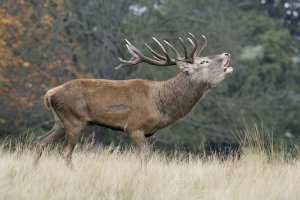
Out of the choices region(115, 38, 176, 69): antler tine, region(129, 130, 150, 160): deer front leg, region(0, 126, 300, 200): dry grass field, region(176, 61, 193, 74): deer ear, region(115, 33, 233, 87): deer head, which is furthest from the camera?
region(115, 38, 176, 69): antler tine

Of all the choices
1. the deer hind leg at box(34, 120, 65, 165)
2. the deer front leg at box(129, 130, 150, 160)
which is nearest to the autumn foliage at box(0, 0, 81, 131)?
the deer hind leg at box(34, 120, 65, 165)

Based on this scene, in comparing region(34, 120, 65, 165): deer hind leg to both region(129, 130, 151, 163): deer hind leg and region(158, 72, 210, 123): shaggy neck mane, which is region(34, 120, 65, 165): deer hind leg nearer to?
region(129, 130, 151, 163): deer hind leg

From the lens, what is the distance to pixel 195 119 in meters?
23.2

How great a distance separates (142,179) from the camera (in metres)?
7.59

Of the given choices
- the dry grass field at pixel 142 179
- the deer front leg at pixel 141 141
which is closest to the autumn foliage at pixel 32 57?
the deer front leg at pixel 141 141

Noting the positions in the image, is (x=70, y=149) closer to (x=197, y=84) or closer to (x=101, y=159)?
(x=101, y=159)

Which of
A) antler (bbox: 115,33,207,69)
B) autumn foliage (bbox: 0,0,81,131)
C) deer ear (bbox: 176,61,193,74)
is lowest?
autumn foliage (bbox: 0,0,81,131)

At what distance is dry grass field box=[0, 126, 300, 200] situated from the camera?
22.9ft

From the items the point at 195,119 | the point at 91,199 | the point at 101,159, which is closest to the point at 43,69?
the point at 195,119

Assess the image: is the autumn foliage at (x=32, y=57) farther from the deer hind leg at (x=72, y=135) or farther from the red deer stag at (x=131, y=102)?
the deer hind leg at (x=72, y=135)

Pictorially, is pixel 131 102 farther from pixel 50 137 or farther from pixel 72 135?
pixel 50 137

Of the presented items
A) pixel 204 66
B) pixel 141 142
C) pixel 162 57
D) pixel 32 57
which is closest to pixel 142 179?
pixel 141 142

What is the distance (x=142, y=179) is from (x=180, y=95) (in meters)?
2.56

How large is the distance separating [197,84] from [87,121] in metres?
1.46
